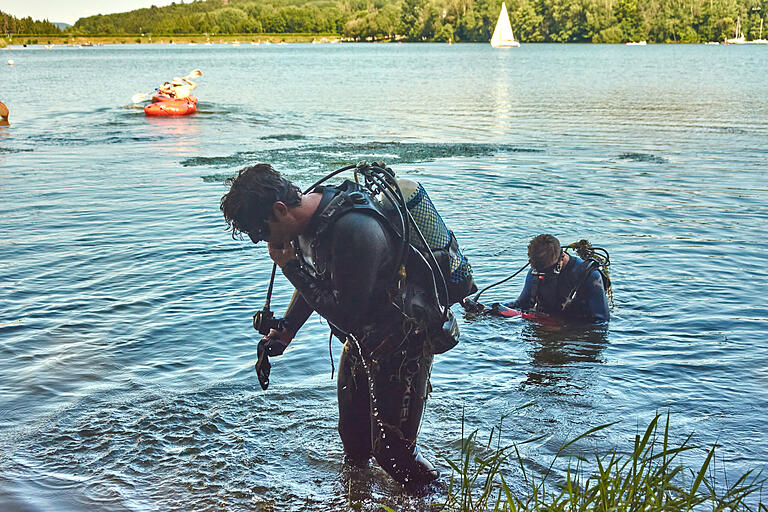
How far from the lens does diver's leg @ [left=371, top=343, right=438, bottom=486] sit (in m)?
4.05

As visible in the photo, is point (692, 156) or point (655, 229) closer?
point (655, 229)

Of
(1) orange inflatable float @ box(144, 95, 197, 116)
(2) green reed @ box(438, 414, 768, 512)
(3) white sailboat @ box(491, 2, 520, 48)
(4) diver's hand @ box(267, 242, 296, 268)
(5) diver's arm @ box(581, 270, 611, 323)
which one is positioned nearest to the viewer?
(2) green reed @ box(438, 414, 768, 512)

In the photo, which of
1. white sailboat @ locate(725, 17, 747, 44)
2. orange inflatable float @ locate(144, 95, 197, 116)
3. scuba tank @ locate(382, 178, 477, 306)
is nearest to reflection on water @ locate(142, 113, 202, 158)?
orange inflatable float @ locate(144, 95, 197, 116)

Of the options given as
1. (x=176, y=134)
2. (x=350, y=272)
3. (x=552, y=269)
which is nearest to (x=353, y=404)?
(x=350, y=272)

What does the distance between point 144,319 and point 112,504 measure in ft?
12.2

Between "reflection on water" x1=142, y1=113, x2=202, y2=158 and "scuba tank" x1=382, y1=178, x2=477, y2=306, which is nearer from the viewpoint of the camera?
"scuba tank" x1=382, y1=178, x2=477, y2=306

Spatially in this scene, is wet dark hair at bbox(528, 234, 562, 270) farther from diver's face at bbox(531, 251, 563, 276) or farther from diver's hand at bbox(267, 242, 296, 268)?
diver's hand at bbox(267, 242, 296, 268)

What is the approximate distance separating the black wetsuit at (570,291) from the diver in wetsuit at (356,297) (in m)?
3.45

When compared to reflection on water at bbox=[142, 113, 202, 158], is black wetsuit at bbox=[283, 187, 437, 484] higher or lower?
lower

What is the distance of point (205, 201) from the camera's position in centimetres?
1420

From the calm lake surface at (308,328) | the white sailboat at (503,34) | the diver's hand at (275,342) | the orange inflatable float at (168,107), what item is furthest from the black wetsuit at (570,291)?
the white sailboat at (503,34)

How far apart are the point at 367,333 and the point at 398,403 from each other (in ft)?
1.52

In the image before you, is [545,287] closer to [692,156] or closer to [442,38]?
[692,156]

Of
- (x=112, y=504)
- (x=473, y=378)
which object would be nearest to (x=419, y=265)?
(x=112, y=504)
